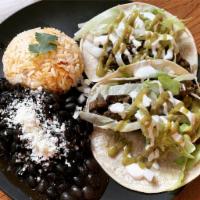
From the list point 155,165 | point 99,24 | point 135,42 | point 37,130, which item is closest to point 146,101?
point 155,165

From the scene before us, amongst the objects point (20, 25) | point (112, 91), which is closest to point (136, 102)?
point (112, 91)

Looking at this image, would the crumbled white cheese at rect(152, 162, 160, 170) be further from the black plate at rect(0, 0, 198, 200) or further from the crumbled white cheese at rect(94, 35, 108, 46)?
the black plate at rect(0, 0, 198, 200)

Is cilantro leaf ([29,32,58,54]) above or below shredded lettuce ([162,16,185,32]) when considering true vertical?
above

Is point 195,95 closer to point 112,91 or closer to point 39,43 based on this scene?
point 112,91

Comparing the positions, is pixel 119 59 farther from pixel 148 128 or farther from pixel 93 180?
pixel 93 180

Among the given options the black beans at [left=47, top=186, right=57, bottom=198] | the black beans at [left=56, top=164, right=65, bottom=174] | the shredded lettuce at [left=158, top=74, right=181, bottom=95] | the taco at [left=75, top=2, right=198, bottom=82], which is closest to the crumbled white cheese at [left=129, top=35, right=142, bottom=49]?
the taco at [left=75, top=2, right=198, bottom=82]

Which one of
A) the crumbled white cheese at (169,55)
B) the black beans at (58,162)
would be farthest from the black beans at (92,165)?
the crumbled white cheese at (169,55)

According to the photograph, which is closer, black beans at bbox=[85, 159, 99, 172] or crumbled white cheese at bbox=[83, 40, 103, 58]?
black beans at bbox=[85, 159, 99, 172]
